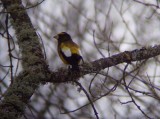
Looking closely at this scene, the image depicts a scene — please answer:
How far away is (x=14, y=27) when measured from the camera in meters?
3.67

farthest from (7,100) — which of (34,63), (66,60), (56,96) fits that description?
(56,96)

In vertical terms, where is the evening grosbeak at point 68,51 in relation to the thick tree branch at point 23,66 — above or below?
above

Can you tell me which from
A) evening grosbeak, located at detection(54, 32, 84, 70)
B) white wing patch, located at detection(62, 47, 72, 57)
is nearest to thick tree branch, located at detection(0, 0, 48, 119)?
evening grosbeak, located at detection(54, 32, 84, 70)

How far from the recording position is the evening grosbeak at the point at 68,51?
4141 millimetres

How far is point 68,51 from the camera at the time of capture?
173 inches

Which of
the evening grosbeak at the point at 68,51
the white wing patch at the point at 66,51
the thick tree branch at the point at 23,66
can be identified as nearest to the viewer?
the thick tree branch at the point at 23,66

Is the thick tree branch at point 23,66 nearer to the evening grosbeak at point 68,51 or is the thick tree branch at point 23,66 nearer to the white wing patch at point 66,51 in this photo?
the evening grosbeak at point 68,51

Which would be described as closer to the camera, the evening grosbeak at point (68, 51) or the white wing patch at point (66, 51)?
the evening grosbeak at point (68, 51)

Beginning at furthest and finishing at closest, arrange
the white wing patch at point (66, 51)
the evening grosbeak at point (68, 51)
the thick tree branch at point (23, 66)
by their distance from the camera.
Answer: the white wing patch at point (66, 51) < the evening grosbeak at point (68, 51) < the thick tree branch at point (23, 66)

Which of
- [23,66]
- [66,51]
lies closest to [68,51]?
[66,51]

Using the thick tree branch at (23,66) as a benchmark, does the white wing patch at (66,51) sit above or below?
above

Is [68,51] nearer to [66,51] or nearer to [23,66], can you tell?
[66,51]

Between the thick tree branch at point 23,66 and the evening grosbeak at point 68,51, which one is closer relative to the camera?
the thick tree branch at point 23,66

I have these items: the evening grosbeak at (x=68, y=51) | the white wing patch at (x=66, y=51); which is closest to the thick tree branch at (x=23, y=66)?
the evening grosbeak at (x=68, y=51)
